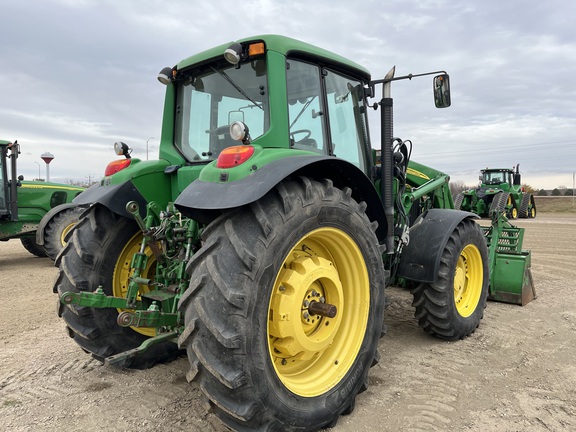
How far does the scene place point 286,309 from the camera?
2371 millimetres

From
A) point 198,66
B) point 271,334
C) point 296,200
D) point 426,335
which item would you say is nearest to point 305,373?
point 271,334

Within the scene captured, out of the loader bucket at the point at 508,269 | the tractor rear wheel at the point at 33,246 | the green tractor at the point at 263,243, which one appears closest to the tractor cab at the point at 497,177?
the loader bucket at the point at 508,269

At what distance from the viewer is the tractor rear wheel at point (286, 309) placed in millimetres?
2025

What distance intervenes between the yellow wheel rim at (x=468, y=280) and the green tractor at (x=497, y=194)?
15.2 metres

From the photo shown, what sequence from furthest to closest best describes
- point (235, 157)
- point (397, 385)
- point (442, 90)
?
point (442, 90)
point (397, 385)
point (235, 157)

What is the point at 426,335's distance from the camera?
406 cm

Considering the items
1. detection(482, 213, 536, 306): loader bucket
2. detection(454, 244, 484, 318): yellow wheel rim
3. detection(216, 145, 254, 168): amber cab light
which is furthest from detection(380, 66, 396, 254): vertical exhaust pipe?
detection(482, 213, 536, 306): loader bucket

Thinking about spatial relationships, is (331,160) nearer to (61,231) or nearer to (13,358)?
(13,358)

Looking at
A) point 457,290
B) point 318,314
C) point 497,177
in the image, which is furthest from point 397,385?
point 497,177

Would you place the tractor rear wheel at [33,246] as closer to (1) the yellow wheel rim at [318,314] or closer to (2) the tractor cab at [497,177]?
(1) the yellow wheel rim at [318,314]

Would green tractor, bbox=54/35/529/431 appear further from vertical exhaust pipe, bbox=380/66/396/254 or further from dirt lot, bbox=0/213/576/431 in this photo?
dirt lot, bbox=0/213/576/431

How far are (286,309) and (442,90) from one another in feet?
7.69

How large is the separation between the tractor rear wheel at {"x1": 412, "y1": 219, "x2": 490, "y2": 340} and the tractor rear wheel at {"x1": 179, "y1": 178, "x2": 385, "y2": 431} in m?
1.19

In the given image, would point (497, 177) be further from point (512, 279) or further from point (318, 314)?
point (318, 314)
